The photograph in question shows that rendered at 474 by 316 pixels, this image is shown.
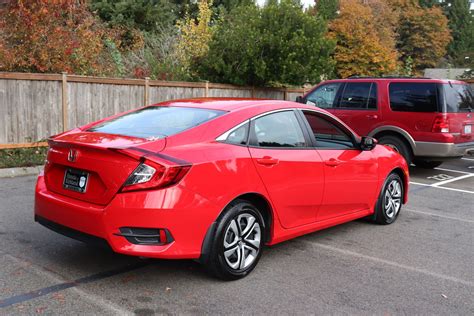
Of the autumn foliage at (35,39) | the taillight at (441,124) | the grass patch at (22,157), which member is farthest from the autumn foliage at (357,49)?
the grass patch at (22,157)

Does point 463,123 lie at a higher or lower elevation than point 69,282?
higher

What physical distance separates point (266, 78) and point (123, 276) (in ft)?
40.7

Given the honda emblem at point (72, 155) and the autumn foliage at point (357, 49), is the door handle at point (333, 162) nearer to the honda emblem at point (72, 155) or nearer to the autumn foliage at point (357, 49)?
the honda emblem at point (72, 155)

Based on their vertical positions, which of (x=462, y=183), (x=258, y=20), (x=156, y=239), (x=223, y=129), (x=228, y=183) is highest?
(x=258, y=20)

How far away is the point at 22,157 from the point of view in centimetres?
1014

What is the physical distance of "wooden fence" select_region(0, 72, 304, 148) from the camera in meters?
10.3

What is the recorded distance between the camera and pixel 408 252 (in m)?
5.28

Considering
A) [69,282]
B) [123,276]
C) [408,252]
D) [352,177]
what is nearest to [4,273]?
[69,282]

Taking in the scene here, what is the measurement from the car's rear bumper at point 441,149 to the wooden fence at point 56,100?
7.06m

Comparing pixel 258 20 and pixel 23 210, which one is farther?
pixel 258 20

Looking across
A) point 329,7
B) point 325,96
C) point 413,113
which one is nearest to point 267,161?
point 413,113

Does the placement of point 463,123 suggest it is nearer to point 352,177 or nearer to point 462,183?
point 462,183

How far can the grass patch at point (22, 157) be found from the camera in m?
9.55

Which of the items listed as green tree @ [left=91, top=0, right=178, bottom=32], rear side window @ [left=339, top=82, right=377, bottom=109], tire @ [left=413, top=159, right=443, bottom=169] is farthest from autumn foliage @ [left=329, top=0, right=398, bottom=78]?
rear side window @ [left=339, top=82, right=377, bottom=109]
